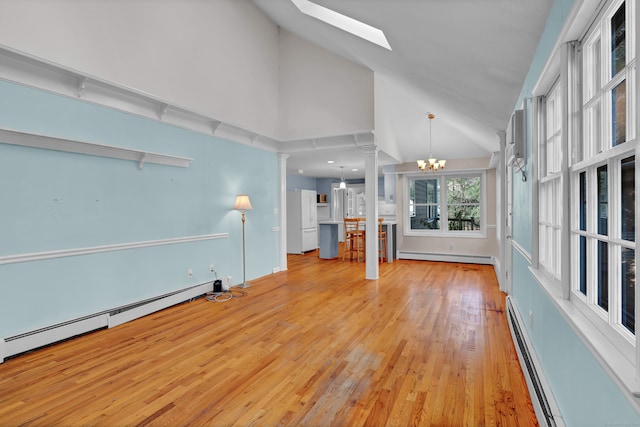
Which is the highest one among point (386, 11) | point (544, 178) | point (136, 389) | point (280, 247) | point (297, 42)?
point (297, 42)

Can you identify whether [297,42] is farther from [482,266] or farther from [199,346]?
[482,266]

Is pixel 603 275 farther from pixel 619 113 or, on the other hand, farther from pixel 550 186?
pixel 550 186

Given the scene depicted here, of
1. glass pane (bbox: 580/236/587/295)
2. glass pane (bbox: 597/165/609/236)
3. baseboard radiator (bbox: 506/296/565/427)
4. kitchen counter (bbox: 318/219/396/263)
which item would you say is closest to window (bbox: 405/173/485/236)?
kitchen counter (bbox: 318/219/396/263)

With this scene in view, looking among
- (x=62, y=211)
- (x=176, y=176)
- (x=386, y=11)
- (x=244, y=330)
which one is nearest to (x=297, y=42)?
(x=176, y=176)

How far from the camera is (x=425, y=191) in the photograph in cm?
816

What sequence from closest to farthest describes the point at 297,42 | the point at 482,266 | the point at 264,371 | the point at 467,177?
1. the point at 264,371
2. the point at 297,42
3. the point at 482,266
4. the point at 467,177

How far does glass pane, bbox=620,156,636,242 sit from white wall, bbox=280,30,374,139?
466 cm

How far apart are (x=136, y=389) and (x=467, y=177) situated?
7581 millimetres

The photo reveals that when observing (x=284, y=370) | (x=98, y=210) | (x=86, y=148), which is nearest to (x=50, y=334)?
(x=98, y=210)

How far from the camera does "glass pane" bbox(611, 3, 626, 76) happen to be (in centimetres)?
114

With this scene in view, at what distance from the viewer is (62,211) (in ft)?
10.3

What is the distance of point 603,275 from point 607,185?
1.25 ft

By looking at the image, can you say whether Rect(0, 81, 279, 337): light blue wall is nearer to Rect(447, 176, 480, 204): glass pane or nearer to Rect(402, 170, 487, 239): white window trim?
Rect(402, 170, 487, 239): white window trim

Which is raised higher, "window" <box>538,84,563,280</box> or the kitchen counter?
"window" <box>538,84,563,280</box>
